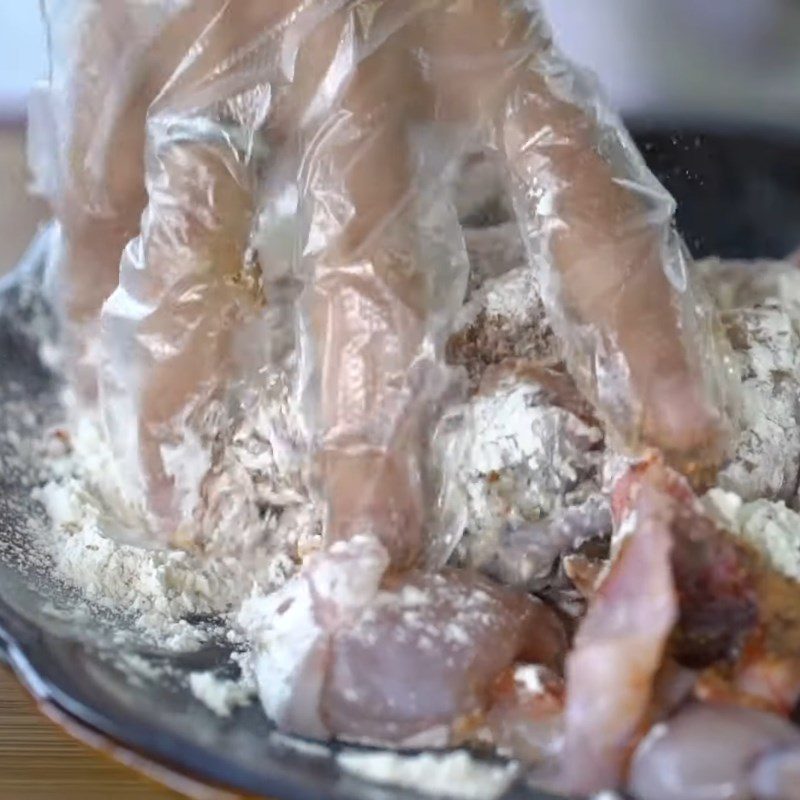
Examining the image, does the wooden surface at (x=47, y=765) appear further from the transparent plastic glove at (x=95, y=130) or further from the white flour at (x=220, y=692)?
the transparent plastic glove at (x=95, y=130)

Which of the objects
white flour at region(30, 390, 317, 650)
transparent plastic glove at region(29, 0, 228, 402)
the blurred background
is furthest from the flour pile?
the blurred background

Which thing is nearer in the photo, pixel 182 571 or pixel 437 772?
pixel 437 772

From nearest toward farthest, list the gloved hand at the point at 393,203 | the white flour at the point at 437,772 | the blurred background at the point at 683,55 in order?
the white flour at the point at 437,772, the gloved hand at the point at 393,203, the blurred background at the point at 683,55

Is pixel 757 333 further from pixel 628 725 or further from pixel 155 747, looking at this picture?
pixel 155 747

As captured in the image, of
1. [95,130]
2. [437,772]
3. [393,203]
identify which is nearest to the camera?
[437,772]

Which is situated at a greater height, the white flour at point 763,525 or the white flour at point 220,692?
the white flour at point 763,525

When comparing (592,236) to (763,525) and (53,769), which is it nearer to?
(763,525)

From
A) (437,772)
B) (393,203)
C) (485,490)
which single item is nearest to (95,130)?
(393,203)

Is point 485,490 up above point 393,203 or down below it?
below

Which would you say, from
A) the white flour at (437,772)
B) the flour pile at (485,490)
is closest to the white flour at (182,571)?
the flour pile at (485,490)
